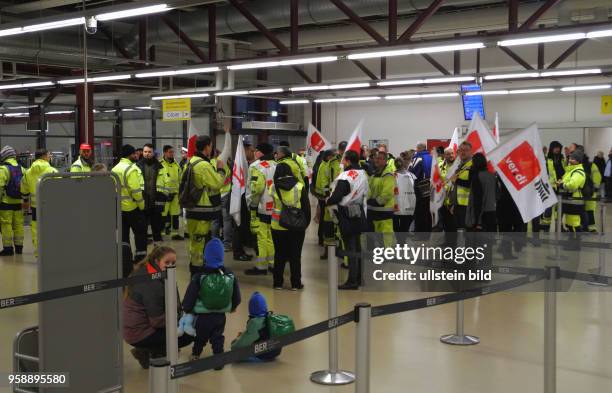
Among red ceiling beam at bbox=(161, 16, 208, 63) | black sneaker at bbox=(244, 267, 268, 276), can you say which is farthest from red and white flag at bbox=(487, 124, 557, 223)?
red ceiling beam at bbox=(161, 16, 208, 63)

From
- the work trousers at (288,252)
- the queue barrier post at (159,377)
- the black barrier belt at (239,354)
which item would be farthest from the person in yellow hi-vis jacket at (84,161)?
the queue barrier post at (159,377)

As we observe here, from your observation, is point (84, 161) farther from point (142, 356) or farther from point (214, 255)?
point (214, 255)

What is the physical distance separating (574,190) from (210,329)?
7449 mm

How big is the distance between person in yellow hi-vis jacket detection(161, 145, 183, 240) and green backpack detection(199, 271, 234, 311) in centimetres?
695

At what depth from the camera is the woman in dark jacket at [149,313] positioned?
4.82 meters

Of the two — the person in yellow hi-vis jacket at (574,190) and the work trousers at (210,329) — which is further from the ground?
the person in yellow hi-vis jacket at (574,190)

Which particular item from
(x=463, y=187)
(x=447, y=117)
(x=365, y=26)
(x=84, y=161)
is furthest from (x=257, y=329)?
(x=447, y=117)

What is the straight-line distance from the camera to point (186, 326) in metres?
5.08

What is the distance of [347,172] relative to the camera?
7789 millimetres

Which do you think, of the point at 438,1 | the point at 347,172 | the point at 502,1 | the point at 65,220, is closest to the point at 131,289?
the point at 65,220

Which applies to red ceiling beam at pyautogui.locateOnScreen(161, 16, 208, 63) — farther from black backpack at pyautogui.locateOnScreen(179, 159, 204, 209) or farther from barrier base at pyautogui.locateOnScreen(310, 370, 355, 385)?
barrier base at pyautogui.locateOnScreen(310, 370, 355, 385)

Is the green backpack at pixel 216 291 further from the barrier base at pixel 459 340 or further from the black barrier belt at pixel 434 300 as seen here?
the barrier base at pixel 459 340

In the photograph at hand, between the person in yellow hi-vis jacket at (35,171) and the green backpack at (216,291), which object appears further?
the person in yellow hi-vis jacket at (35,171)

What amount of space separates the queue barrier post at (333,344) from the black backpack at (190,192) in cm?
328
